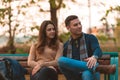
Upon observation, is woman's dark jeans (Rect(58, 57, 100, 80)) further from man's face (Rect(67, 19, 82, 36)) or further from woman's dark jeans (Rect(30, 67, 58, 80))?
man's face (Rect(67, 19, 82, 36))

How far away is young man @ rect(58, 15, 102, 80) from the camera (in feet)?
12.6

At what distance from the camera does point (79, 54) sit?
13.7 feet

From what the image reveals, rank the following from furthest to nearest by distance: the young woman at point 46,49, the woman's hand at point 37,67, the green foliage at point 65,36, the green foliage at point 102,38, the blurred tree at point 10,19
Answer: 1. the green foliage at point 102,38
2. the green foliage at point 65,36
3. the blurred tree at point 10,19
4. the young woman at point 46,49
5. the woman's hand at point 37,67

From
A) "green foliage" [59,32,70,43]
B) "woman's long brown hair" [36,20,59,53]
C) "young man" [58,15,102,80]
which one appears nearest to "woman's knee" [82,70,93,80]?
"young man" [58,15,102,80]

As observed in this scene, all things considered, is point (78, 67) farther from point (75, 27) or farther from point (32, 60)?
point (32, 60)

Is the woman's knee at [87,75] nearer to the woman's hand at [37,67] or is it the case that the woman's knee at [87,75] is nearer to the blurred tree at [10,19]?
the woman's hand at [37,67]

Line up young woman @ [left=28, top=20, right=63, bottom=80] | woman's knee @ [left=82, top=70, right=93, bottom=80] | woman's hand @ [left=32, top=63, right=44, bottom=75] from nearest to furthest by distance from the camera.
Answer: woman's knee @ [left=82, top=70, right=93, bottom=80] → woman's hand @ [left=32, top=63, right=44, bottom=75] → young woman @ [left=28, top=20, right=63, bottom=80]

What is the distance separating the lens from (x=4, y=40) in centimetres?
828

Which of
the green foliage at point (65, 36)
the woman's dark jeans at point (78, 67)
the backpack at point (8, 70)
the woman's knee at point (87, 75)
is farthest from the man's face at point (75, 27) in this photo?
the green foliage at point (65, 36)

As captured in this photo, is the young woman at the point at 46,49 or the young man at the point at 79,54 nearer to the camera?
the young man at the point at 79,54

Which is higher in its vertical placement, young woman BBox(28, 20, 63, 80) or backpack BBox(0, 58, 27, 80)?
young woman BBox(28, 20, 63, 80)

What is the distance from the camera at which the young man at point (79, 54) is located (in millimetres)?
3834

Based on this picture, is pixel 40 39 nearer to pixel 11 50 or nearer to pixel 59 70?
pixel 59 70

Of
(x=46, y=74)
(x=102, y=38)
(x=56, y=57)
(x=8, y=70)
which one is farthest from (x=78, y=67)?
(x=102, y=38)
